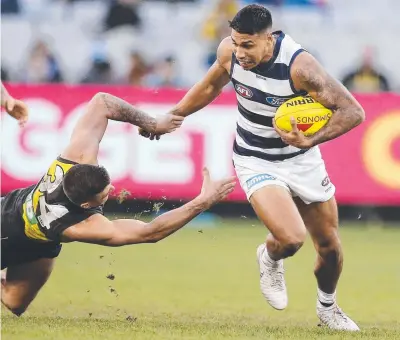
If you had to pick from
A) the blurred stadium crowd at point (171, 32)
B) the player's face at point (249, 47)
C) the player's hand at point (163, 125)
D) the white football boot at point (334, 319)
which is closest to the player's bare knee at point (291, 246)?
the white football boot at point (334, 319)

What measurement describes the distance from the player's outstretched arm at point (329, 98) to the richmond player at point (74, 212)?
1007mm

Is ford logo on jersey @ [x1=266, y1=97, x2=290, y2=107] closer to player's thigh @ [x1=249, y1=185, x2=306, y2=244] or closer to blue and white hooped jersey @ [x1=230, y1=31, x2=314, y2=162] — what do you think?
blue and white hooped jersey @ [x1=230, y1=31, x2=314, y2=162]

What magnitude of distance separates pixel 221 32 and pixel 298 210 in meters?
9.97

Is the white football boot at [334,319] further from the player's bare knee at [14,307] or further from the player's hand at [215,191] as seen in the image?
the player's bare knee at [14,307]

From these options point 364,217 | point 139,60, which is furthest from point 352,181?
point 139,60

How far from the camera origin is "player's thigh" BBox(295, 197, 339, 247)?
875 cm

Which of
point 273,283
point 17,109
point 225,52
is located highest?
point 225,52

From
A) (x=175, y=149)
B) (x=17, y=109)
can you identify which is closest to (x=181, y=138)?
(x=175, y=149)

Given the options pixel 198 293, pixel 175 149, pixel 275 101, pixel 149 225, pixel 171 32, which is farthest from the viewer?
pixel 171 32

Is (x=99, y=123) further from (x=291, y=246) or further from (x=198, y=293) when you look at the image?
(x=198, y=293)

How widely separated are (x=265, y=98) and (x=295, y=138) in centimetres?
56

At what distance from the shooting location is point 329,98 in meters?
8.36

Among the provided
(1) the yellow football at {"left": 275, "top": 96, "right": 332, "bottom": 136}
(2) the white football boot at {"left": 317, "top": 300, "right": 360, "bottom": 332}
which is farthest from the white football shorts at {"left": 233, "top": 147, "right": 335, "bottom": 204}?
(2) the white football boot at {"left": 317, "top": 300, "right": 360, "bottom": 332}

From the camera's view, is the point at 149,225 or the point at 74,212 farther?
the point at 74,212
